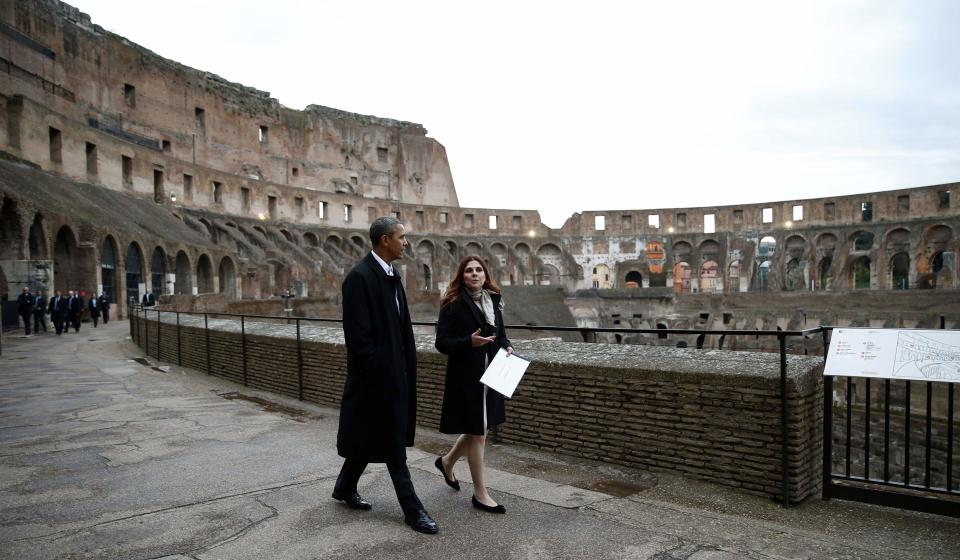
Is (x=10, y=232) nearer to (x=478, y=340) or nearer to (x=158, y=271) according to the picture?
(x=158, y=271)

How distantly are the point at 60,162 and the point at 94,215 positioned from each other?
463 centimetres

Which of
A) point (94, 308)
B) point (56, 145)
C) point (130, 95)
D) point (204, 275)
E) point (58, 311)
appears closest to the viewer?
point (58, 311)

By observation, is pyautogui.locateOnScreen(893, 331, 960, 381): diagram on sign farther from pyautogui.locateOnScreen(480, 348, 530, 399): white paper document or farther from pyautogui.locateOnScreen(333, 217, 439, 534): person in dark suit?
pyautogui.locateOnScreen(333, 217, 439, 534): person in dark suit

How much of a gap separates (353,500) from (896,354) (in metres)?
3.28

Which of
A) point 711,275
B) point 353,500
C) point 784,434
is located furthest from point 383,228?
point 711,275

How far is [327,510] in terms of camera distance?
3494 mm

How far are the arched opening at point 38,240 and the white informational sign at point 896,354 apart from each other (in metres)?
19.8

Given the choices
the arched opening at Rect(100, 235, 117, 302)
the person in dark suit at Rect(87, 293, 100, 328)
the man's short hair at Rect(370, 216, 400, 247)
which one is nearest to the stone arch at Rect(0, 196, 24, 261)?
the person in dark suit at Rect(87, 293, 100, 328)

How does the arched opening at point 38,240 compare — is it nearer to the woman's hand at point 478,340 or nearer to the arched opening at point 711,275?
the woman's hand at point 478,340

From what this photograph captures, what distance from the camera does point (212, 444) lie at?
197 inches

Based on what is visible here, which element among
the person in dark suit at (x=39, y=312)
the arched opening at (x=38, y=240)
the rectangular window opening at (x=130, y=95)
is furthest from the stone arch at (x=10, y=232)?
the rectangular window opening at (x=130, y=95)

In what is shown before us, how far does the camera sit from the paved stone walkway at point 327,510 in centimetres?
298

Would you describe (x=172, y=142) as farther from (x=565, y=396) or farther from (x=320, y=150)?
(x=565, y=396)

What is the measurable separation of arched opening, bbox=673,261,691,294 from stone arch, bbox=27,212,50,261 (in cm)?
3362
